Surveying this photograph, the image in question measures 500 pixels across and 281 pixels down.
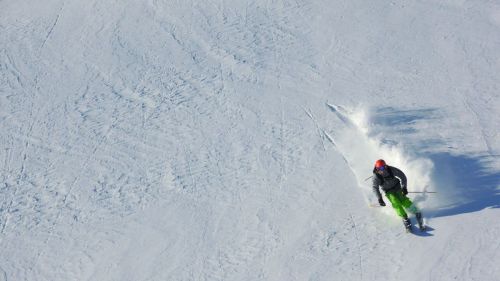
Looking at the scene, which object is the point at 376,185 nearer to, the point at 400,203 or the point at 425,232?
the point at 400,203

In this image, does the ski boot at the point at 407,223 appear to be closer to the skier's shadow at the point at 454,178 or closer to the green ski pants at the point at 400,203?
the green ski pants at the point at 400,203

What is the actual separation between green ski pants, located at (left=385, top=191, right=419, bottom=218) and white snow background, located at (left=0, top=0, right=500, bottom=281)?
44 centimetres

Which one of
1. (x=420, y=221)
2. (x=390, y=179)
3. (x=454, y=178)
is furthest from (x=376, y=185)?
(x=454, y=178)

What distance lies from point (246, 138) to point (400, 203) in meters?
3.65

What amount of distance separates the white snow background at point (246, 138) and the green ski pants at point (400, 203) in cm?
44

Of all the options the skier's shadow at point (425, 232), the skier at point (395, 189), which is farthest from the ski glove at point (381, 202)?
the skier's shadow at point (425, 232)

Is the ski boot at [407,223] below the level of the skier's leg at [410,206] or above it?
below

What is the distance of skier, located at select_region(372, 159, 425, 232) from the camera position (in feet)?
33.6

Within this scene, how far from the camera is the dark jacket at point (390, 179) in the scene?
10.2 metres

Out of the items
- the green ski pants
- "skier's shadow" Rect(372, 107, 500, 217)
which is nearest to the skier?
the green ski pants

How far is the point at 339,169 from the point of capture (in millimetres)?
11922

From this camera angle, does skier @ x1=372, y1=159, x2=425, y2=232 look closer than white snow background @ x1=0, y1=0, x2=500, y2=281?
Yes

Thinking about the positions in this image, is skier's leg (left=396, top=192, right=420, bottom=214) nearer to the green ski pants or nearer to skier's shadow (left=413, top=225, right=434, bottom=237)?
the green ski pants

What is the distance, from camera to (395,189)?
10.3m
